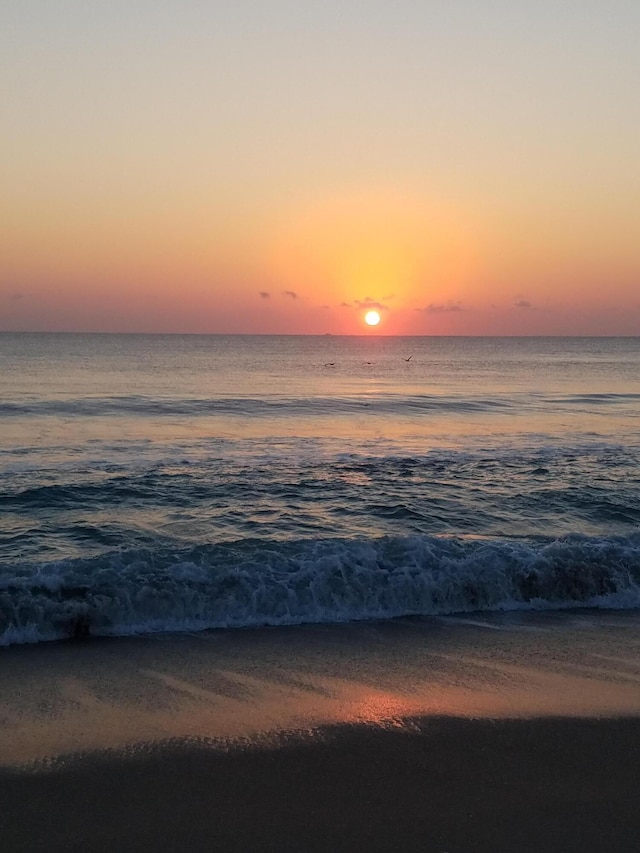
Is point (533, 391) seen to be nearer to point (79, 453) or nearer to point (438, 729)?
point (79, 453)

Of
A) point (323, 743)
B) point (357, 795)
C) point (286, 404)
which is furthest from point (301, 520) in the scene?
point (286, 404)

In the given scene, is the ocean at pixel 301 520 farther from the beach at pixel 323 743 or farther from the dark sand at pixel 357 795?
the dark sand at pixel 357 795

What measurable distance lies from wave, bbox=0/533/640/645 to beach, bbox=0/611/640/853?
519mm

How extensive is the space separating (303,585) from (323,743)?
3.51m

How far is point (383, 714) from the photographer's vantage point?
5.76m

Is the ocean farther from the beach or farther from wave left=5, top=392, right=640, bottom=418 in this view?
wave left=5, top=392, right=640, bottom=418

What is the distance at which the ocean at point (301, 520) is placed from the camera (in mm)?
8391

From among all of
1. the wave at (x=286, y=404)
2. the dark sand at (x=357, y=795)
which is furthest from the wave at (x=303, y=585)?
the wave at (x=286, y=404)

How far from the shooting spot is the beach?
4.29 m

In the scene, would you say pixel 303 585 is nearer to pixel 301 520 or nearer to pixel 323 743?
pixel 323 743

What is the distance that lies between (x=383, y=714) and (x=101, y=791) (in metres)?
2.21

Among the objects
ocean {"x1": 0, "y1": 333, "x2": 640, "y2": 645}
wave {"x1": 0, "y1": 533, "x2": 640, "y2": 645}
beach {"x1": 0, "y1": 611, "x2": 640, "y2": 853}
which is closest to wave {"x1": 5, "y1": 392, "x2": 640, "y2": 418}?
ocean {"x1": 0, "y1": 333, "x2": 640, "y2": 645}

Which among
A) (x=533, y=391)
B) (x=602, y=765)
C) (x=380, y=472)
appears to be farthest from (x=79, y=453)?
(x=533, y=391)

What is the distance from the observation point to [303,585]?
878 centimetres
